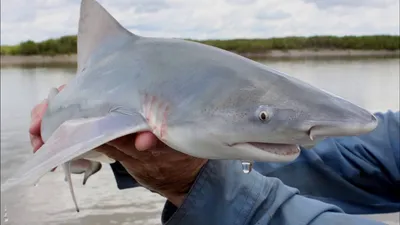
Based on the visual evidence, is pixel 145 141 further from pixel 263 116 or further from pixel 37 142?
pixel 37 142

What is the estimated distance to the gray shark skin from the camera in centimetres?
136

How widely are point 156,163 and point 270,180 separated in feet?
1.68

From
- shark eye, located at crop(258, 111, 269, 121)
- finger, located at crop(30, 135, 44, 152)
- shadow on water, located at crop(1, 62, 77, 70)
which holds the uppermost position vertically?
shark eye, located at crop(258, 111, 269, 121)

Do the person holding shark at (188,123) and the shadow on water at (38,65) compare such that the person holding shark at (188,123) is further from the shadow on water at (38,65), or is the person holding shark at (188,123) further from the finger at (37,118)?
the shadow on water at (38,65)

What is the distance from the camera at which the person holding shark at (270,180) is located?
5.99 ft

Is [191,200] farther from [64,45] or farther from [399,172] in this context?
[64,45]

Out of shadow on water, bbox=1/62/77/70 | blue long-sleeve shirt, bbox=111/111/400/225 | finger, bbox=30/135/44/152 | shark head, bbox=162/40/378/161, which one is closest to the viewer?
shark head, bbox=162/40/378/161

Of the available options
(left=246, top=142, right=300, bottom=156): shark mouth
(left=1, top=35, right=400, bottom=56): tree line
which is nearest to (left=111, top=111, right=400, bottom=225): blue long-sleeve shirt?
(left=246, top=142, right=300, bottom=156): shark mouth

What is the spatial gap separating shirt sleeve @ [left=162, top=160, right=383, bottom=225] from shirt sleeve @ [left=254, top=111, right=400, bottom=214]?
627mm

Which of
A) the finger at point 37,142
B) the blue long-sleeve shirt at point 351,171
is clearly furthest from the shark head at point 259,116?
the blue long-sleeve shirt at point 351,171

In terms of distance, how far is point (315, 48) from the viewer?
23.3 metres

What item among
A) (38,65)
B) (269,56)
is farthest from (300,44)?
(38,65)

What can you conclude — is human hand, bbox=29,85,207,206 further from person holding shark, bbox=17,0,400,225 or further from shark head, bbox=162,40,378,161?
shark head, bbox=162,40,378,161

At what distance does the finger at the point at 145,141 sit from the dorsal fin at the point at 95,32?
46cm
